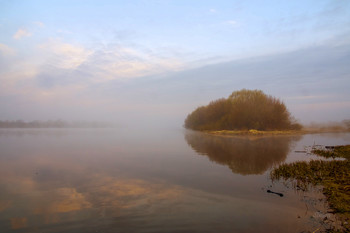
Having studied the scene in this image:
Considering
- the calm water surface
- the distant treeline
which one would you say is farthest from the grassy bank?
the distant treeline

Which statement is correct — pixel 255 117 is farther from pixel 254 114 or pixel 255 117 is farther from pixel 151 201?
pixel 151 201

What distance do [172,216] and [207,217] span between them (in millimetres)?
887

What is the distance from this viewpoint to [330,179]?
26.6 feet

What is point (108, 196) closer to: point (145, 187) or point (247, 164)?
point (145, 187)

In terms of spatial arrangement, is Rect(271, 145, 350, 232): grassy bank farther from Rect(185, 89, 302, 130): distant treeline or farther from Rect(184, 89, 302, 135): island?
Rect(185, 89, 302, 130): distant treeline

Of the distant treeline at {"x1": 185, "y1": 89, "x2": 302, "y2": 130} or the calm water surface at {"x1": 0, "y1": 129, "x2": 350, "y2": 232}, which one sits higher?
the distant treeline at {"x1": 185, "y1": 89, "x2": 302, "y2": 130}

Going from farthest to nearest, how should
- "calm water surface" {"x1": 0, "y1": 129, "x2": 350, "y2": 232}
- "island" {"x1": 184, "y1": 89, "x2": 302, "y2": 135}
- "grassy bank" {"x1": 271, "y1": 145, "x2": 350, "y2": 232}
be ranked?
"island" {"x1": 184, "y1": 89, "x2": 302, "y2": 135} < "grassy bank" {"x1": 271, "y1": 145, "x2": 350, "y2": 232} < "calm water surface" {"x1": 0, "y1": 129, "x2": 350, "y2": 232}

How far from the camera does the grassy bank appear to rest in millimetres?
5645

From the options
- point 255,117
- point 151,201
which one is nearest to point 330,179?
point 151,201

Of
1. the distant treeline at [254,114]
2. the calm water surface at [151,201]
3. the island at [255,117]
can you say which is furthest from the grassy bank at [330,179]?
the distant treeline at [254,114]

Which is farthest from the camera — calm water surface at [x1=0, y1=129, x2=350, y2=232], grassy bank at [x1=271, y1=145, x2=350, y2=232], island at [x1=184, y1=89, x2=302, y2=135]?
island at [x1=184, y1=89, x2=302, y2=135]

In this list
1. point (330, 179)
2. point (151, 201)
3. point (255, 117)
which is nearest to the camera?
point (151, 201)

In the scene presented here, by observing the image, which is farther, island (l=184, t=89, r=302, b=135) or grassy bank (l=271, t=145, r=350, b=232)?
island (l=184, t=89, r=302, b=135)

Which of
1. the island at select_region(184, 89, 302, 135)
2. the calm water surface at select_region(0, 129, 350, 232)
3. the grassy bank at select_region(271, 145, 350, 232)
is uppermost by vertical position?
the island at select_region(184, 89, 302, 135)
